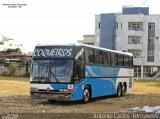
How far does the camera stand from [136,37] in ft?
307

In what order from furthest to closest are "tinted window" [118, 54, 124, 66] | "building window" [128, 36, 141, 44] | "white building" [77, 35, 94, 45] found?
"white building" [77, 35, 94, 45] → "building window" [128, 36, 141, 44] → "tinted window" [118, 54, 124, 66]

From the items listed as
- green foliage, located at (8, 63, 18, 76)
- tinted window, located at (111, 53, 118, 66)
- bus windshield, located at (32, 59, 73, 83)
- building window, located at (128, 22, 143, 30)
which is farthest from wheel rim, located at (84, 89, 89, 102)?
building window, located at (128, 22, 143, 30)

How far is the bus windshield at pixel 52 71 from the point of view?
2280 cm

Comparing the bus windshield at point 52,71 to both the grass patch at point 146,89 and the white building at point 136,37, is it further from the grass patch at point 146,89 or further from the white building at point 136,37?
the white building at point 136,37

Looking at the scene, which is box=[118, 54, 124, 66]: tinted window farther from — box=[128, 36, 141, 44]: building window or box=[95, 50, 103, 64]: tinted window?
box=[128, 36, 141, 44]: building window

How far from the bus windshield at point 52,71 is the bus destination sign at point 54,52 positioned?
29 cm

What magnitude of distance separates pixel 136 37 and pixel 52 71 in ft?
236

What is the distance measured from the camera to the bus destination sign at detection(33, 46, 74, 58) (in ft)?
76.1

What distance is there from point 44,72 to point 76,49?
2054 millimetres

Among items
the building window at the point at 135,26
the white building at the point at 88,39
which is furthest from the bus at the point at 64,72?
the white building at the point at 88,39

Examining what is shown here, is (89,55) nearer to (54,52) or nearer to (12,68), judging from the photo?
(54,52)

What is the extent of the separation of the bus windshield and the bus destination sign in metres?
0.29

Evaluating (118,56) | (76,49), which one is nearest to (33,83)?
(76,49)

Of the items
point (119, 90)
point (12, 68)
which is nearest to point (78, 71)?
point (119, 90)
